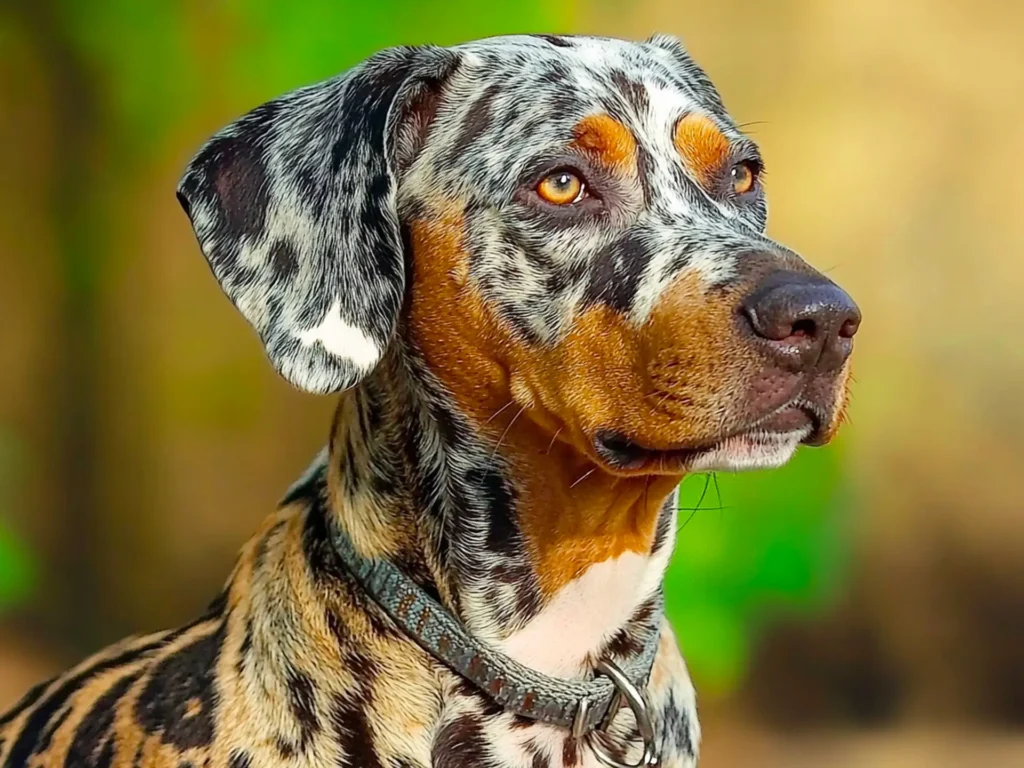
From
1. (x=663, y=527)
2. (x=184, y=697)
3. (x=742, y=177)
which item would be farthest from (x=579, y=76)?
(x=184, y=697)

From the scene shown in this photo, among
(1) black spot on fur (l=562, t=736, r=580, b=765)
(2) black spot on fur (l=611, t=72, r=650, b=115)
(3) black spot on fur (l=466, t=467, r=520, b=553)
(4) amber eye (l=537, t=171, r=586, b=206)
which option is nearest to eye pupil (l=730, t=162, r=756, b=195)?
(2) black spot on fur (l=611, t=72, r=650, b=115)

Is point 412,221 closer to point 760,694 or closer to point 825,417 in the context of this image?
point 825,417

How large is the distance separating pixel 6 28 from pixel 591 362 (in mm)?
2517

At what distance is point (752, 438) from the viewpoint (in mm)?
1819

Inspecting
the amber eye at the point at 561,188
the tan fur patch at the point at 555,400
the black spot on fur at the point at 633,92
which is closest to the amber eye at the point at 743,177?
the black spot on fur at the point at 633,92

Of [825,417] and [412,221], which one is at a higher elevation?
[412,221]

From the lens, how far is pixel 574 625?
2.04m

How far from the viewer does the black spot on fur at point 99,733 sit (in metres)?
2.12

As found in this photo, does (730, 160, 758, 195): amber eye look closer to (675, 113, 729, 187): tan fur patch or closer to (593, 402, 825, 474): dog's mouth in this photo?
(675, 113, 729, 187): tan fur patch

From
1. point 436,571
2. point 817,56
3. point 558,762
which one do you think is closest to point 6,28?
point 817,56

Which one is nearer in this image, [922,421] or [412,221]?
[412,221]

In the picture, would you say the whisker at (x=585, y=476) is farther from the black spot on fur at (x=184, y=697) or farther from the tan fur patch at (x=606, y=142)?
the black spot on fur at (x=184, y=697)

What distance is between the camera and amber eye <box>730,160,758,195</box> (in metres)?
2.16

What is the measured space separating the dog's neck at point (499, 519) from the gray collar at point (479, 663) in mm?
31
